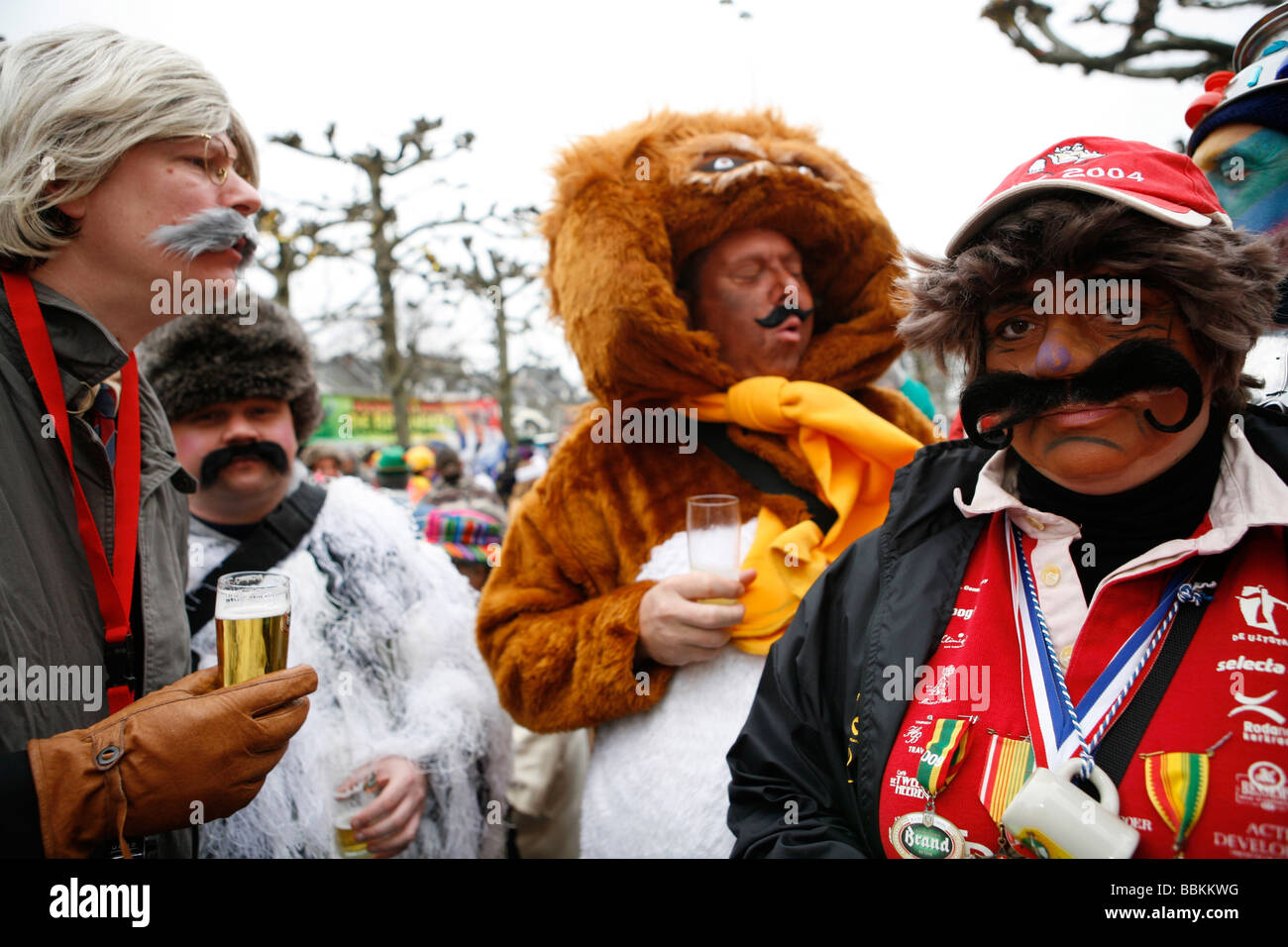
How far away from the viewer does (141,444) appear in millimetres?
1832

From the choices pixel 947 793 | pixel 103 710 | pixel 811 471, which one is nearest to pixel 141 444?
pixel 103 710

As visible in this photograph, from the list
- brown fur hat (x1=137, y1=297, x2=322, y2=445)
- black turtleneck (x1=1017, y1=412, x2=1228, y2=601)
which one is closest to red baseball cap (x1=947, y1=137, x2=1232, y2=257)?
black turtleneck (x1=1017, y1=412, x2=1228, y2=601)

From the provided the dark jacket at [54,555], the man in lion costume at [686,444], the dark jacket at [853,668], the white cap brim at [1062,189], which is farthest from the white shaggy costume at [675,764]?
the dark jacket at [54,555]

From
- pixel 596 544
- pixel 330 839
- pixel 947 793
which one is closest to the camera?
pixel 947 793

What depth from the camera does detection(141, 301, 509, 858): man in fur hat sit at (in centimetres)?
227

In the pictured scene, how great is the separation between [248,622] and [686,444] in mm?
1331

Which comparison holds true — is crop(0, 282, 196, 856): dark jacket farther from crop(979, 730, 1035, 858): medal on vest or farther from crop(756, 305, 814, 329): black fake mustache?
crop(756, 305, 814, 329): black fake mustache

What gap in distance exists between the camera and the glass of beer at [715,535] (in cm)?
188

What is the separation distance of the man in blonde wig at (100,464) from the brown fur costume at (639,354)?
2.67 ft

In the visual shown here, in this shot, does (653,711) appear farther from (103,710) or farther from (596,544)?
(103,710)

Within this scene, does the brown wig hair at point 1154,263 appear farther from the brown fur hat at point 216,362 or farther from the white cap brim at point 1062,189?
the brown fur hat at point 216,362

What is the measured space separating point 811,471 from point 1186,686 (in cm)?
123

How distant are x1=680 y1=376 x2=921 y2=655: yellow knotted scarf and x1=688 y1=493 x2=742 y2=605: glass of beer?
0.16 metres

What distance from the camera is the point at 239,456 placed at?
250 centimetres
